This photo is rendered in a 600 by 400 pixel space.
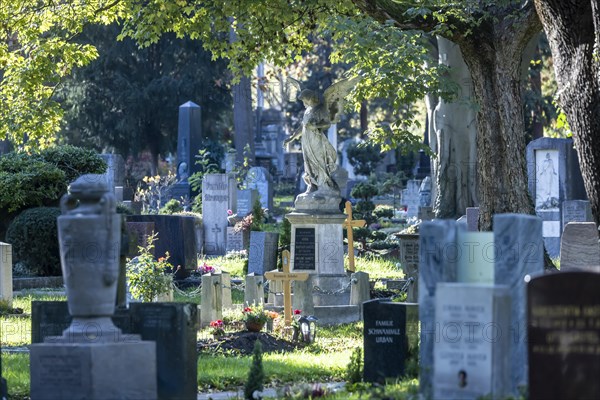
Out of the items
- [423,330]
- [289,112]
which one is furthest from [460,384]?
[289,112]

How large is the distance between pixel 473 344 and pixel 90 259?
336 centimetres

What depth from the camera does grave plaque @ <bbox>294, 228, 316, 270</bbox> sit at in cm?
2216

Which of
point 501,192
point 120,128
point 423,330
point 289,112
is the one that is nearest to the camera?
point 423,330

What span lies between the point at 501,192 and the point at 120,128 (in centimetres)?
3472

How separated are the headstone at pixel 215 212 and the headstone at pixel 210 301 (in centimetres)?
1260

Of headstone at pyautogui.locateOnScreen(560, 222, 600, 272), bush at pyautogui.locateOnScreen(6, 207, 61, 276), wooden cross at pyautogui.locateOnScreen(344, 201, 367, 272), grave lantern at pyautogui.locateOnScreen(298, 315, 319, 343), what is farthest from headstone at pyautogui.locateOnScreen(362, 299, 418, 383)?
bush at pyautogui.locateOnScreen(6, 207, 61, 276)

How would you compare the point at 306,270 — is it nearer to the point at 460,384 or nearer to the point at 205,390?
the point at 205,390

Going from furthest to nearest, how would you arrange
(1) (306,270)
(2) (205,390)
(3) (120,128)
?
(3) (120,128) < (1) (306,270) < (2) (205,390)

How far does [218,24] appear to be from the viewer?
2284 centimetres

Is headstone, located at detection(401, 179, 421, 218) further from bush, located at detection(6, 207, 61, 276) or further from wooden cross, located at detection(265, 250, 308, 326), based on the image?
wooden cross, located at detection(265, 250, 308, 326)

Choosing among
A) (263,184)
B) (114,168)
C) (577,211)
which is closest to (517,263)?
(577,211)

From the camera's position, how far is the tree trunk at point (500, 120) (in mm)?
19875

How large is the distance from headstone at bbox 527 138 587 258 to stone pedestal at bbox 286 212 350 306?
8.46 m

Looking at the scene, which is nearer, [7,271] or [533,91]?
[7,271]
